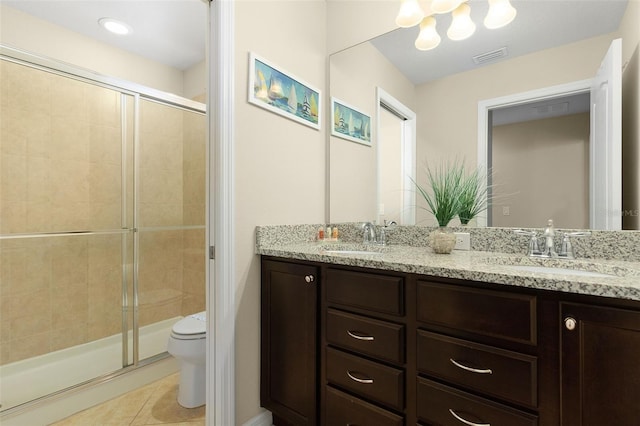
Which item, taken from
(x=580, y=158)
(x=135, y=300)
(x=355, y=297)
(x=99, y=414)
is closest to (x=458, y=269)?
(x=355, y=297)

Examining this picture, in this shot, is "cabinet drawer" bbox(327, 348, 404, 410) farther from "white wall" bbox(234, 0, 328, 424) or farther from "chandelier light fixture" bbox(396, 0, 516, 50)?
"chandelier light fixture" bbox(396, 0, 516, 50)

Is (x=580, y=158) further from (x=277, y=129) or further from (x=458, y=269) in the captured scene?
(x=277, y=129)

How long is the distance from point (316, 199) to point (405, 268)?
37.1 inches

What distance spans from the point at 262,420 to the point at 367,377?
72 centimetres

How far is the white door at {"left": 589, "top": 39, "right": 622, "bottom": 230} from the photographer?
1.21 metres

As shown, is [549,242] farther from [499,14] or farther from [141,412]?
[141,412]

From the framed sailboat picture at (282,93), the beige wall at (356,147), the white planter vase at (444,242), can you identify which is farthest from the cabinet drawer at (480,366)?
the framed sailboat picture at (282,93)

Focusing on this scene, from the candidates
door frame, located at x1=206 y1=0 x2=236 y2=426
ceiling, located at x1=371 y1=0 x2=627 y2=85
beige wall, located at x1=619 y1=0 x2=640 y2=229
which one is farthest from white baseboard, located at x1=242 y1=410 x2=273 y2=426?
ceiling, located at x1=371 y1=0 x2=627 y2=85

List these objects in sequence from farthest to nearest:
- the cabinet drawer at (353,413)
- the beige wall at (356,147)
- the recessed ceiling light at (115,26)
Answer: the recessed ceiling light at (115,26)
the beige wall at (356,147)
the cabinet drawer at (353,413)

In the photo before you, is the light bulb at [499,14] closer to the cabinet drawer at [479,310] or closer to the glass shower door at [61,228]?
the cabinet drawer at [479,310]

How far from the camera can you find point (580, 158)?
1.29m

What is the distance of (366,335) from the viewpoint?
47.0 inches

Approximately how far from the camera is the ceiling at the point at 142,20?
6.73ft

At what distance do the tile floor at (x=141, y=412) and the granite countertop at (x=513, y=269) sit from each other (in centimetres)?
105
